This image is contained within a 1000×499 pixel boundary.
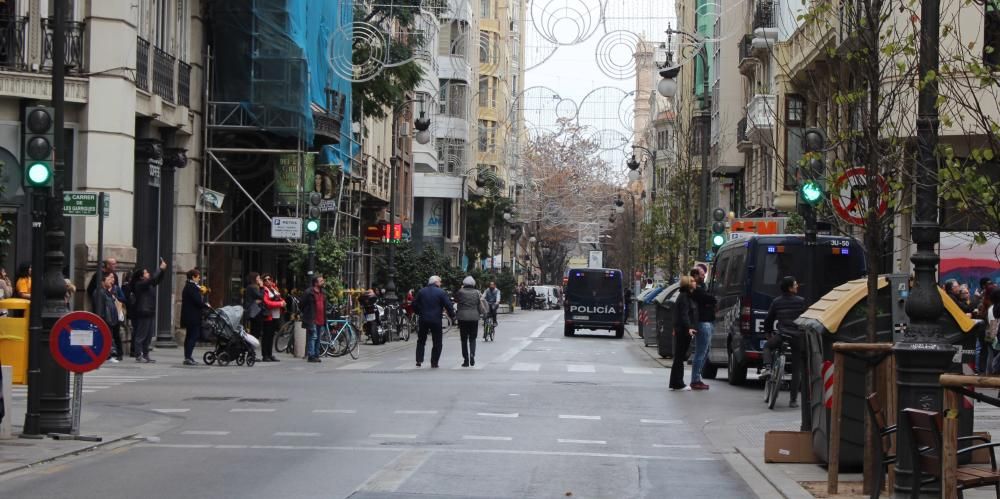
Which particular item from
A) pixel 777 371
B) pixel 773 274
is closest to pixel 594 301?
pixel 773 274

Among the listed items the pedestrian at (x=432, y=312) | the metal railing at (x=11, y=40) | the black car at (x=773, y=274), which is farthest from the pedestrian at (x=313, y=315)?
the black car at (x=773, y=274)

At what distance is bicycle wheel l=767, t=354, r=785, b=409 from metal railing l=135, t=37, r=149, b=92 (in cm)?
1542

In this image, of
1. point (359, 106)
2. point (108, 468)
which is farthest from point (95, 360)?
point (359, 106)

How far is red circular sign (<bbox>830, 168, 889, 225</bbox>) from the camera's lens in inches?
524

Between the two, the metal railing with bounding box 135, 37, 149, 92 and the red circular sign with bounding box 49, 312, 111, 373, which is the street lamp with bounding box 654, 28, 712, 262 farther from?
the red circular sign with bounding box 49, 312, 111, 373

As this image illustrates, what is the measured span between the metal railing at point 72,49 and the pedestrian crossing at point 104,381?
6830mm

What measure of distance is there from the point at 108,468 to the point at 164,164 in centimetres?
2181

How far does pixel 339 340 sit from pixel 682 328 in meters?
10.9

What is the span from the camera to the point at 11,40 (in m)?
27.4

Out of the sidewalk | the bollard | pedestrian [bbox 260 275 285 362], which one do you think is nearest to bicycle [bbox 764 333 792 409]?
the sidewalk

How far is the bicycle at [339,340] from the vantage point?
32.5 m

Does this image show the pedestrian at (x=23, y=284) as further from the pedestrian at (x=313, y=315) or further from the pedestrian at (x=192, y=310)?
the pedestrian at (x=313, y=315)

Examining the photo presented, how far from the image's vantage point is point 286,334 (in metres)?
34.3

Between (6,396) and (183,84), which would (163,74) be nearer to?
(183,84)
